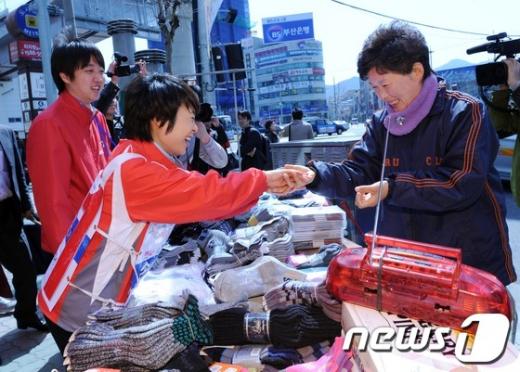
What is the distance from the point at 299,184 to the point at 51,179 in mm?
1175

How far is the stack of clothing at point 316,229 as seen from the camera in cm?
249

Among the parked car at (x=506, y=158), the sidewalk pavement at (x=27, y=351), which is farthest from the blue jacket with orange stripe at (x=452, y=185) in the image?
the parked car at (x=506, y=158)

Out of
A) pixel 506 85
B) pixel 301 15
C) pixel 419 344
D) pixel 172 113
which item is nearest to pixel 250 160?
pixel 506 85

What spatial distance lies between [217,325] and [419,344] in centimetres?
64

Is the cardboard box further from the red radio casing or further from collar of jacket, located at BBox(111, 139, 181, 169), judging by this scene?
collar of jacket, located at BBox(111, 139, 181, 169)

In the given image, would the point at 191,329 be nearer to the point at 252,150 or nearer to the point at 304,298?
the point at 304,298

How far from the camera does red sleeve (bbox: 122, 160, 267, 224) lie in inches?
57.8

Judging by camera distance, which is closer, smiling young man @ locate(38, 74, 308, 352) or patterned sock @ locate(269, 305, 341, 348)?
patterned sock @ locate(269, 305, 341, 348)

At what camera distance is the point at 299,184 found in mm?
1791

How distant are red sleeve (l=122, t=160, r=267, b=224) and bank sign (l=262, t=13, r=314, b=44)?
6149 centimetres

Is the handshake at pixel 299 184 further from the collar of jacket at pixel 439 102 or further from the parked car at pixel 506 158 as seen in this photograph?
the parked car at pixel 506 158

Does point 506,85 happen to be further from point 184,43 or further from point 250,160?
point 184,43

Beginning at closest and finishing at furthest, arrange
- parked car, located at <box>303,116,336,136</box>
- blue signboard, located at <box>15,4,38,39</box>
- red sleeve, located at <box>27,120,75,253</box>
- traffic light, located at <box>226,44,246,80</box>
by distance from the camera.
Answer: red sleeve, located at <box>27,120,75,253</box> < traffic light, located at <box>226,44,246,80</box> < blue signboard, located at <box>15,4,38,39</box> < parked car, located at <box>303,116,336,136</box>

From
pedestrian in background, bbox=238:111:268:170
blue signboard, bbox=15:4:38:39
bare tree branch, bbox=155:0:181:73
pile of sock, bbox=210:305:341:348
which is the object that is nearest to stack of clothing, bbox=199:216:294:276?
pile of sock, bbox=210:305:341:348
